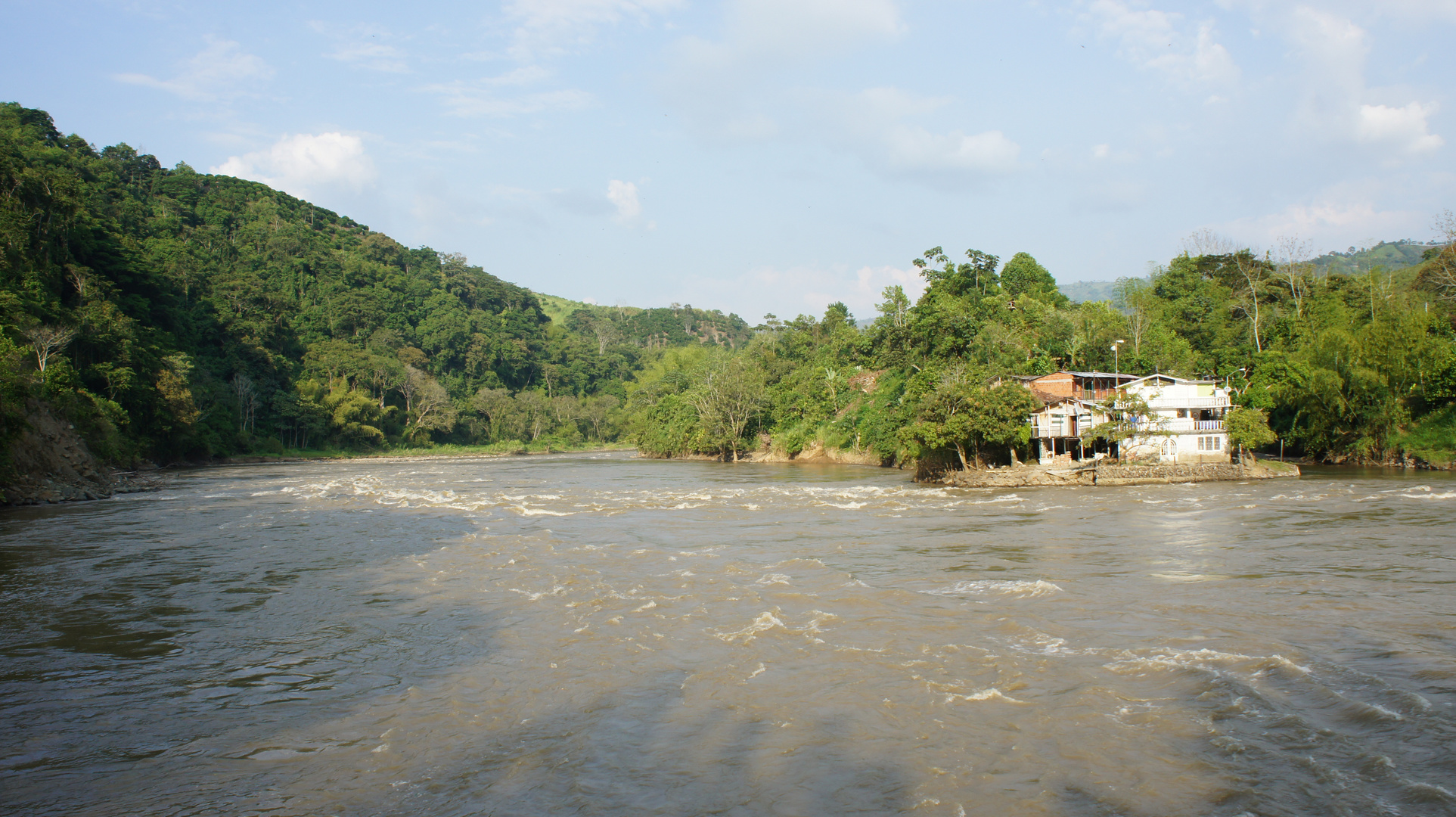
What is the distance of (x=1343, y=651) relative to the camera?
8.70 metres

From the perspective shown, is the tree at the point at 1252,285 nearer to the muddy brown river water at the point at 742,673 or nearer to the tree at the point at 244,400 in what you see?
the muddy brown river water at the point at 742,673

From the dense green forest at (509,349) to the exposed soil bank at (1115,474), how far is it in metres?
1.61

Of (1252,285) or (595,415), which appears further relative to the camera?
(595,415)

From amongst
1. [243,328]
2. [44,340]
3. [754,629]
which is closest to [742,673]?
[754,629]

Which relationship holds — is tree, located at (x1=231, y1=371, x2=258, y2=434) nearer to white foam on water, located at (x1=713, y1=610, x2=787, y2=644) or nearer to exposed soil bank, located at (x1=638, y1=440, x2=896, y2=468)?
exposed soil bank, located at (x1=638, y1=440, x2=896, y2=468)

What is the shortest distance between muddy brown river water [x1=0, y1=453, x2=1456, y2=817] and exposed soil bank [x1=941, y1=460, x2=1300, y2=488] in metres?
10.7

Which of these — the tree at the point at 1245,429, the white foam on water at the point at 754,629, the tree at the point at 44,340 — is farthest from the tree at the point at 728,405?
the white foam on water at the point at 754,629

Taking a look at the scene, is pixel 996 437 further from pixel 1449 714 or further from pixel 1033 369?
pixel 1449 714

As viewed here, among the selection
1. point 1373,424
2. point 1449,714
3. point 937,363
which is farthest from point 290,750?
point 1373,424

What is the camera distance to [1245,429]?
30359 millimetres

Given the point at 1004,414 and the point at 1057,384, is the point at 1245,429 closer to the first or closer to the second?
the point at 1057,384

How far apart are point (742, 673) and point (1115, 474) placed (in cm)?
2549

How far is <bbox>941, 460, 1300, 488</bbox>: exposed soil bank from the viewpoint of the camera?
1147 inches

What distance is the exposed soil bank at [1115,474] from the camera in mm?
29141
